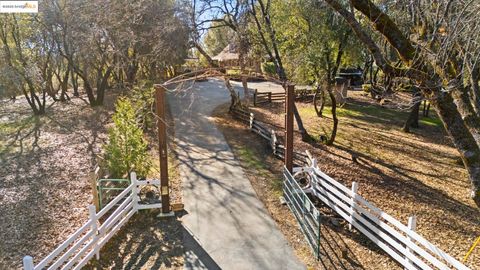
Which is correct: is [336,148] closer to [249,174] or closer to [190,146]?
[249,174]

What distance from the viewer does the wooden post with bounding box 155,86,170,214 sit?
24.3 feet

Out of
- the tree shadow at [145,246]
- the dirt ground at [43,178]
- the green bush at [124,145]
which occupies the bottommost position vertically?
the tree shadow at [145,246]

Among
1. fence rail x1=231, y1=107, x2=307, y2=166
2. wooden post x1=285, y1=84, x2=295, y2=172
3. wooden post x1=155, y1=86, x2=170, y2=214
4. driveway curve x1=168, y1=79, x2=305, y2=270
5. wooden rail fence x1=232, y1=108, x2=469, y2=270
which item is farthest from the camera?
fence rail x1=231, y1=107, x2=307, y2=166

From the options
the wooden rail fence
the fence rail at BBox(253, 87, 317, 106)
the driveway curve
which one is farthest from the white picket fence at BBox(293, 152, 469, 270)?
the fence rail at BBox(253, 87, 317, 106)

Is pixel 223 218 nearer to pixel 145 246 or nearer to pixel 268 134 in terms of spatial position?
pixel 145 246

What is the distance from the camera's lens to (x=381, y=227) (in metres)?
6.64

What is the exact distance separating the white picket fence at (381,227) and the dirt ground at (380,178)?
0.90 feet

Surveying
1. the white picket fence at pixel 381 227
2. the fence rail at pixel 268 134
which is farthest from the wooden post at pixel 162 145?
the fence rail at pixel 268 134

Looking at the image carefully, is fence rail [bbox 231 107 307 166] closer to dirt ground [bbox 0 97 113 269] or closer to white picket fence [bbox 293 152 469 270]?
white picket fence [bbox 293 152 469 270]

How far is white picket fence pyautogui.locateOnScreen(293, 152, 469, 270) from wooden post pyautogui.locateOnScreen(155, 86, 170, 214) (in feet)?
11.0

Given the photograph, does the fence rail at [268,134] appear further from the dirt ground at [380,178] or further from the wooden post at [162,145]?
the wooden post at [162,145]

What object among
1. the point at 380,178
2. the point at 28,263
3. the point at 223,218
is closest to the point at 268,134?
the point at 380,178

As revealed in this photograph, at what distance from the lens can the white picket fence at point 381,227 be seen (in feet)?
17.7

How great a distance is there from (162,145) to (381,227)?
16.1 feet
